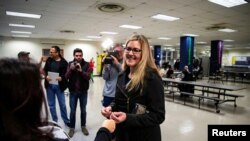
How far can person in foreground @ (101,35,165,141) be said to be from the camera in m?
1.23

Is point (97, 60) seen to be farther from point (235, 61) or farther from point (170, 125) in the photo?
point (235, 61)

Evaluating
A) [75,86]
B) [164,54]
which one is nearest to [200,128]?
[75,86]

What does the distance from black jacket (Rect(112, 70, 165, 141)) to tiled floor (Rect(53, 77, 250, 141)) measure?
88.1 inches

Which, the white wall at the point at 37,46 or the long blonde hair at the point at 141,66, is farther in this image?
the white wall at the point at 37,46

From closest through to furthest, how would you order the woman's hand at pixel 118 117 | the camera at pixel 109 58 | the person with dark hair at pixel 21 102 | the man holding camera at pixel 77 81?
the person with dark hair at pixel 21 102 → the woman's hand at pixel 118 117 → the camera at pixel 109 58 → the man holding camera at pixel 77 81

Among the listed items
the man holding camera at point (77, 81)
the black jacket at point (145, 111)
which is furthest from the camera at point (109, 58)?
the black jacket at point (145, 111)

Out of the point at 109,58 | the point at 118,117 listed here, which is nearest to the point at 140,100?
the point at 118,117

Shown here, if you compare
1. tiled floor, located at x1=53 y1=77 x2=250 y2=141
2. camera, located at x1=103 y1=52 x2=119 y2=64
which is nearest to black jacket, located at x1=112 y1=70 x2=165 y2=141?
camera, located at x1=103 y1=52 x2=119 y2=64

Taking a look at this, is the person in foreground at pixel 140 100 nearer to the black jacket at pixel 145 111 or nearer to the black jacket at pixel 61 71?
the black jacket at pixel 145 111

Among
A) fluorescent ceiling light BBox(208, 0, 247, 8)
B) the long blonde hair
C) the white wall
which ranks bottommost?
the long blonde hair

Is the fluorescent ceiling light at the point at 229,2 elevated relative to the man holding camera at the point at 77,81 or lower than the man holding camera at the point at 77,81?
elevated

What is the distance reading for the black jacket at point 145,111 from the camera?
1227 mm

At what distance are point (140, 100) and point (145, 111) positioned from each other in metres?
0.08

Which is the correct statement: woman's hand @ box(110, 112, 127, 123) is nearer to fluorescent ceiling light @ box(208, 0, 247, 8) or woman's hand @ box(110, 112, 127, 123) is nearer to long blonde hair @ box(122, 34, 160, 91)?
long blonde hair @ box(122, 34, 160, 91)
